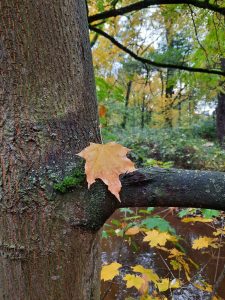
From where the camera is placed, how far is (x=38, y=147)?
61cm

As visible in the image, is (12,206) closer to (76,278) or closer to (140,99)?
(76,278)

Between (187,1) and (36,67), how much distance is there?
1067 millimetres

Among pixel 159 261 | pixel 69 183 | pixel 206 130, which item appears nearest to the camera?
pixel 69 183

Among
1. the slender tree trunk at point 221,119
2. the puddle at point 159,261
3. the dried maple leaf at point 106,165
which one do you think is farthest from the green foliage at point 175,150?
the dried maple leaf at point 106,165

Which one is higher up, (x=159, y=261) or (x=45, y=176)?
(x=45, y=176)

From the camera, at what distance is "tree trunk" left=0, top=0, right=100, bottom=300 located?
595 millimetres

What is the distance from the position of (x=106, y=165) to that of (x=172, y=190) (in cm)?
15

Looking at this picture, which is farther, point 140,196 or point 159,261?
point 159,261

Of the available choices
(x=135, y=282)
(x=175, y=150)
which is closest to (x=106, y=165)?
(x=135, y=282)

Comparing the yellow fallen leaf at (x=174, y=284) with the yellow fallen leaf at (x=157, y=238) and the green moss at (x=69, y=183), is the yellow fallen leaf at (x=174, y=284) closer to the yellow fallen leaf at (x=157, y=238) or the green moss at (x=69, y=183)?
the yellow fallen leaf at (x=157, y=238)

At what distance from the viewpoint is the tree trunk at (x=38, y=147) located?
0.59 meters

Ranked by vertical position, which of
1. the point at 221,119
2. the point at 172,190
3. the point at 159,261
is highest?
the point at 221,119

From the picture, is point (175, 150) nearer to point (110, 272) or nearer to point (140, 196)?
point (110, 272)

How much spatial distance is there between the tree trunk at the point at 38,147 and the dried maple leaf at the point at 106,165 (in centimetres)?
4
